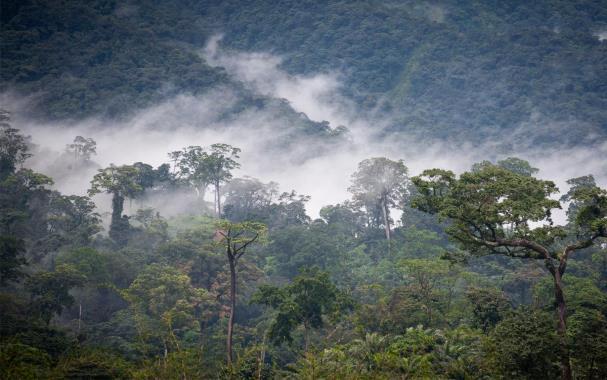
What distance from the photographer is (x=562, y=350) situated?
14242 mm

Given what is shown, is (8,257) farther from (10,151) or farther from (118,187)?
(10,151)

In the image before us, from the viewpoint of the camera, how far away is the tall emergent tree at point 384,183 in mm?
57656

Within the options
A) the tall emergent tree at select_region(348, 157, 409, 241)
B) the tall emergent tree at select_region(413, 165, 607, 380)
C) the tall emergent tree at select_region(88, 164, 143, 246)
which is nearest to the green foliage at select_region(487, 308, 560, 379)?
the tall emergent tree at select_region(413, 165, 607, 380)

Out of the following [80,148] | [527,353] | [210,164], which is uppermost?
[80,148]

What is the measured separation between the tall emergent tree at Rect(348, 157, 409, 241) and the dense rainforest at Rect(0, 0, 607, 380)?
11.2 inches

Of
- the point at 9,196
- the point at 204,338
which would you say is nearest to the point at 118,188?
the point at 9,196

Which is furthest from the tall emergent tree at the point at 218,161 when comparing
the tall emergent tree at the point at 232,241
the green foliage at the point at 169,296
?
the tall emergent tree at the point at 232,241

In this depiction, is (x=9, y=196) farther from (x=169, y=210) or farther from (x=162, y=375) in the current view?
(x=162, y=375)

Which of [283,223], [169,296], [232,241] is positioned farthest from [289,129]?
[232,241]

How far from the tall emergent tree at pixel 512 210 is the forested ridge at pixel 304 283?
0.27 feet

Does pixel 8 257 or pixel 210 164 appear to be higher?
pixel 210 164

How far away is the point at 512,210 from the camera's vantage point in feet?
62.2

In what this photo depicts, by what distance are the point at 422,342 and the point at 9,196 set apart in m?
47.1

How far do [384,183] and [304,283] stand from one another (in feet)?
111
